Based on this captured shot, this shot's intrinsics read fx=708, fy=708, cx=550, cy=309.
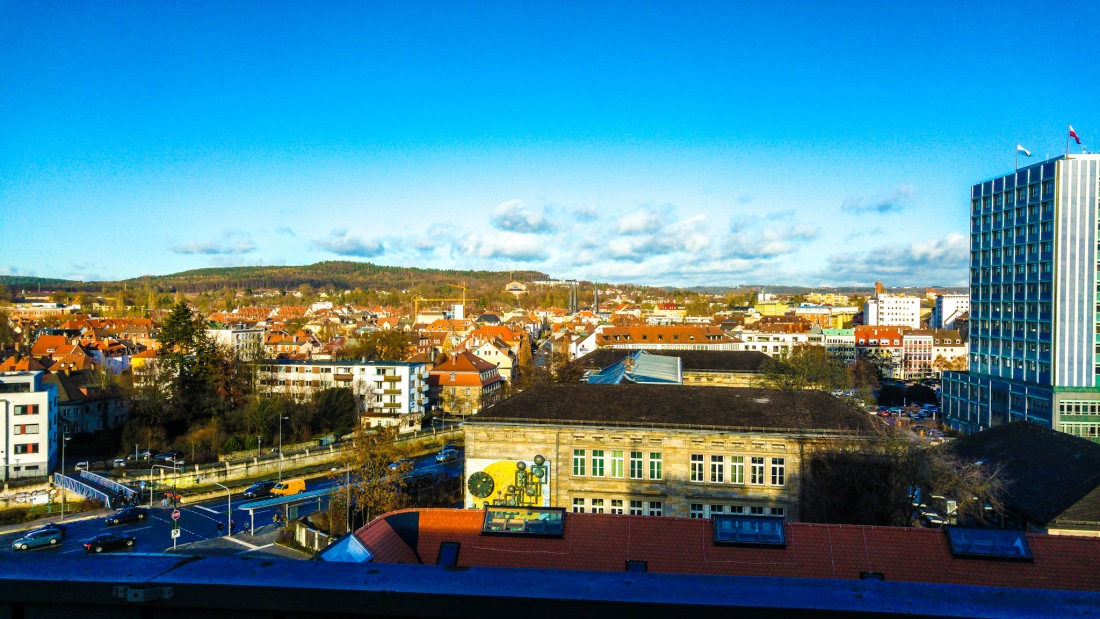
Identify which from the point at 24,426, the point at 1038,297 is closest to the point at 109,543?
the point at 24,426

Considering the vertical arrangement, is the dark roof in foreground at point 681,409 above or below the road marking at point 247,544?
above

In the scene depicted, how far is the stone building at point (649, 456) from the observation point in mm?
17875

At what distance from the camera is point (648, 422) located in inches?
726

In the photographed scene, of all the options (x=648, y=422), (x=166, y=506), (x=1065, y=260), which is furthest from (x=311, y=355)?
(x=1065, y=260)

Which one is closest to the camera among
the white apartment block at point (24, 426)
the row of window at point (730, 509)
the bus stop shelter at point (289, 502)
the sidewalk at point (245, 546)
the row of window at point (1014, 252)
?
the row of window at point (730, 509)

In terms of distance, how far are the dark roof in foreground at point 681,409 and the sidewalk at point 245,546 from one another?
712 centimetres

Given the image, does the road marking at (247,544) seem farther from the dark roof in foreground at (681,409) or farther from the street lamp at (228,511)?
the dark roof in foreground at (681,409)

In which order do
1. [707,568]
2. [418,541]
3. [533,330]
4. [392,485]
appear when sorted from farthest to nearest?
[533,330], [392,485], [418,541], [707,568]

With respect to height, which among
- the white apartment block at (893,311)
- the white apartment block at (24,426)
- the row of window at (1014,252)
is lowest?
the white apartment block at (24,426)

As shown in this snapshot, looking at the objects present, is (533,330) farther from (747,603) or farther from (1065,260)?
(747,603)

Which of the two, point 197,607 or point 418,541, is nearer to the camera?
point 197,607

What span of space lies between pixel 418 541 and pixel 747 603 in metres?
8.92

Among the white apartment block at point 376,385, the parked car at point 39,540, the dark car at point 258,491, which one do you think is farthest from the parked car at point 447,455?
the parked car at point 39,540

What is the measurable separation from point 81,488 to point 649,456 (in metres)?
24.8
